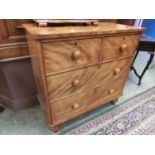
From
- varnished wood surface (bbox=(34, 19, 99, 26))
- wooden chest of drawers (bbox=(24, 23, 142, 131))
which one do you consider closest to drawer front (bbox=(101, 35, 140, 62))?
wooden chest of drawers (bbox=(24, 23, 142, 131))

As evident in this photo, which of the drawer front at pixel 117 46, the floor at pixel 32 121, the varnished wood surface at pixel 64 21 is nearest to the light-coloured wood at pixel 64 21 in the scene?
the varnished wood surface at pixel 64 21

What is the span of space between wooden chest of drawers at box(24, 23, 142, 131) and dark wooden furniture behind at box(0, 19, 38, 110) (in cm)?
17

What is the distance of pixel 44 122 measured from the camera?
1334 millimetres

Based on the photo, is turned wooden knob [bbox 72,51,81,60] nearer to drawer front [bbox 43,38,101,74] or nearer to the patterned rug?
drawer front [bbox 43,38,101,74]

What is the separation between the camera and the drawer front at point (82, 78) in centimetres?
95

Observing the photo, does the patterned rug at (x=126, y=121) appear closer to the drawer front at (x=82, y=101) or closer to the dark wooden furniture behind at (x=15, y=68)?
the drawer front at (x=82, y=101)

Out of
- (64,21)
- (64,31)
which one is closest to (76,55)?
(64,31)

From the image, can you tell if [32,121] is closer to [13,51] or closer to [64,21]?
[13,51]

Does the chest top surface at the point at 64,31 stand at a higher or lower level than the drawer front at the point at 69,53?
higher

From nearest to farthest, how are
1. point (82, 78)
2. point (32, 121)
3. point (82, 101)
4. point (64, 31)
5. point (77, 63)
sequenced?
1. point (64, 31)
2. point (77, 63)
3. point (82, 78)
4. point (82, 101)
5. point (32, 121)

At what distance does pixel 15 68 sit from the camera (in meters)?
1.23

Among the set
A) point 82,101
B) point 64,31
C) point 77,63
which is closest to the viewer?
point 64,31

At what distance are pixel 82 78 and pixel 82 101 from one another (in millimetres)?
253
